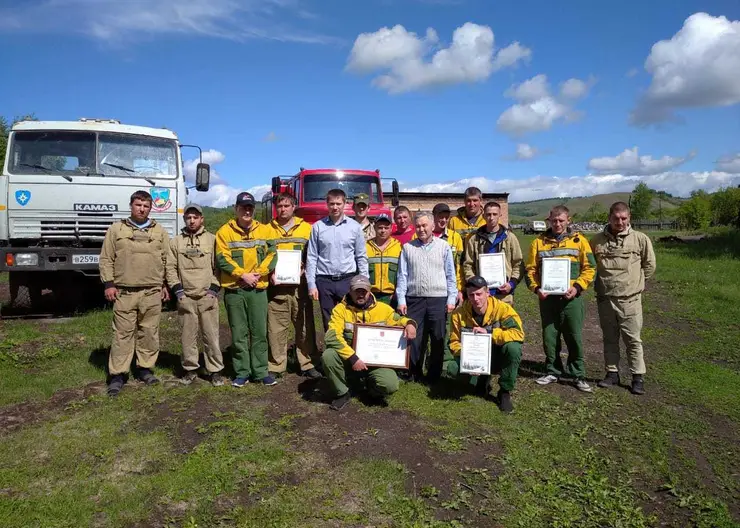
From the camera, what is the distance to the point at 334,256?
549 centimetres

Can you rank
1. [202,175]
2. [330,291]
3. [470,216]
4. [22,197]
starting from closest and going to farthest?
[330,291], [470,216], [22,197], [202,175]

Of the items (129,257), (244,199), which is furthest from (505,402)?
(129,257)

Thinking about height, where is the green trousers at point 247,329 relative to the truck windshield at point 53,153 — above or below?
below

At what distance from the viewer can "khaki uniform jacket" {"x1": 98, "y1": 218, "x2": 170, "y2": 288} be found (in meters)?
5.32

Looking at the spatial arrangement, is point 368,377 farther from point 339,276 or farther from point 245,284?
point 245,284

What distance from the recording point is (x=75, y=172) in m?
8.06

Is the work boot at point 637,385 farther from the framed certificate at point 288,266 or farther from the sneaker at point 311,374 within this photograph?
the framed certificate at point 288,266

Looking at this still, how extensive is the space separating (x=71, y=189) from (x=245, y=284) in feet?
14.0

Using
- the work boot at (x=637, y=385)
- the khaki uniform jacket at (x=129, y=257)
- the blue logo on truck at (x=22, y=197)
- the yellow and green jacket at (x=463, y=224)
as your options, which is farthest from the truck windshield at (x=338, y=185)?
the work boot at (x=637, y=385)

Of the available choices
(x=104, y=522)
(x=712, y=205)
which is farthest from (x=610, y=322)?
(x=712, y=205)

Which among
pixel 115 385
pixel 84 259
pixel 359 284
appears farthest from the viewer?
pixel 84 259

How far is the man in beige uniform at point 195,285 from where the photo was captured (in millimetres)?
5523

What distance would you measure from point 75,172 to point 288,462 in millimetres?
6400

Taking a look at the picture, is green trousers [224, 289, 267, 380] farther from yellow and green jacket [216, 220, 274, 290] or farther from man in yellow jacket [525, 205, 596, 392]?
man in yellow jacket [525, 205, 596, 392]
